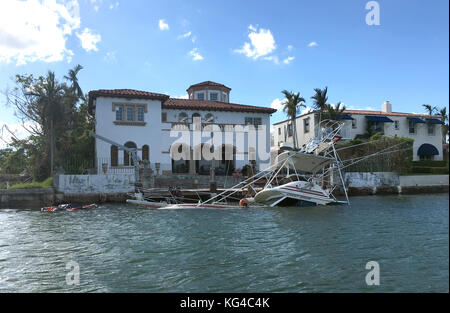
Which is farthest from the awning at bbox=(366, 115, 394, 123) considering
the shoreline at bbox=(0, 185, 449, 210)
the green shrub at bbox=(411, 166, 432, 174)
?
the shoreline at bbox=(0, 185, 449, 210)

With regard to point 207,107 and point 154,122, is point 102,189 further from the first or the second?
point 207,107

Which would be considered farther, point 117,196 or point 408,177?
point 408,177

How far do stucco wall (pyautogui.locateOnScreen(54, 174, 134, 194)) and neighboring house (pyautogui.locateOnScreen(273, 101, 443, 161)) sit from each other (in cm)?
2476

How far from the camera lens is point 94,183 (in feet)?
79.2

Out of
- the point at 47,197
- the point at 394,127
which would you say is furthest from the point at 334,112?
the point at 47,197

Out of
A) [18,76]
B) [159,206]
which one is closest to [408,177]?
[159,206]

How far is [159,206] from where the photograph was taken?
20859mm

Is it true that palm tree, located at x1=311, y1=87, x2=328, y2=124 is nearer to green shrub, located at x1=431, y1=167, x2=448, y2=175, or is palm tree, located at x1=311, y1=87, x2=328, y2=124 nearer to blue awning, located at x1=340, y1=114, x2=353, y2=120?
blue awning, located at x1=340, y1=114, x2=353, y2=120

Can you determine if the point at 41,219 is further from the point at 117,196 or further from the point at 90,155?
the point at 90,155

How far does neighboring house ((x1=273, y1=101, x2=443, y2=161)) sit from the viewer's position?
4072 centimetres

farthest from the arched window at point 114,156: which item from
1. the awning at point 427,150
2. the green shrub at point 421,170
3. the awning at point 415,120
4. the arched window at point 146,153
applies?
the awning at point 415,120

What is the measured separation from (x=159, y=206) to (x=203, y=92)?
20.4 meters
